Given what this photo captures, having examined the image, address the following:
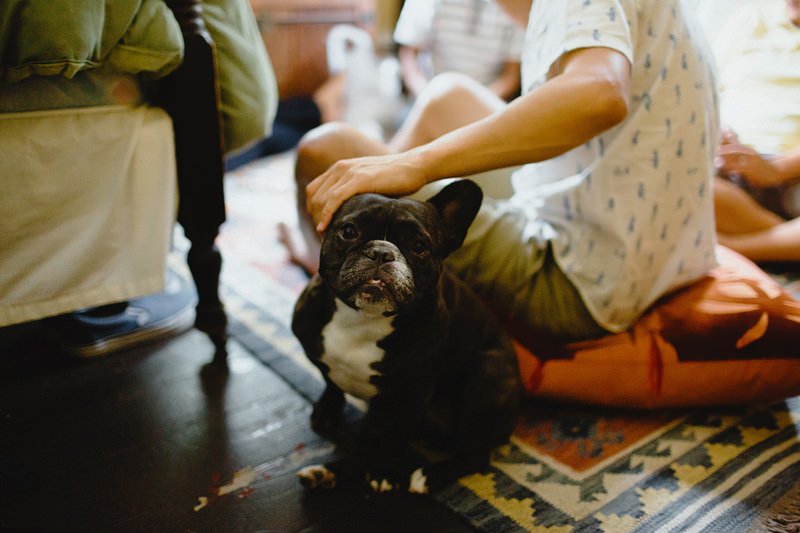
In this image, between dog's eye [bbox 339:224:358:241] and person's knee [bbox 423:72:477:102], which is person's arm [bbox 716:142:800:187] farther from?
dog's eye [bbox 339:224:358:241]

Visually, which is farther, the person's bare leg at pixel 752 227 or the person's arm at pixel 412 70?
the person's arm at pixel 412 70

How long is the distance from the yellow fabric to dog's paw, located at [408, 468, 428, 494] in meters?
1.58

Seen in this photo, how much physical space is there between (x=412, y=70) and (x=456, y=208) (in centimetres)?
185

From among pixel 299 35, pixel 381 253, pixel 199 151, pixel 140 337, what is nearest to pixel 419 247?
pixel 381 253

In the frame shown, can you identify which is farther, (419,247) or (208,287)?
(208,287)

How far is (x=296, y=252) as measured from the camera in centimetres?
168

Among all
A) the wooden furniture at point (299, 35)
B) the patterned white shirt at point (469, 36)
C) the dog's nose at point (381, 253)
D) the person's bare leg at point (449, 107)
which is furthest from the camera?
the wooden furniture at point (299, 35)

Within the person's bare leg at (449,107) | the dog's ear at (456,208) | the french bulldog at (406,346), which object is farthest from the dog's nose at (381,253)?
the person's bare leg at (449,107)

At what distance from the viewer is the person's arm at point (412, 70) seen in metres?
2.51

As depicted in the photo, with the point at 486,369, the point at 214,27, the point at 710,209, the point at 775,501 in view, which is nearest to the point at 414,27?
the point at 214,27

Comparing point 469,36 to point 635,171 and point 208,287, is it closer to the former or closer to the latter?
point 635,171

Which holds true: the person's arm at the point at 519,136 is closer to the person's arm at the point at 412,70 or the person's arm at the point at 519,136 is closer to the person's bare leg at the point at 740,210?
the person's bare leg at the point at 740,210

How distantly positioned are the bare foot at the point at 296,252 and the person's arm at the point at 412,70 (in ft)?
3.46

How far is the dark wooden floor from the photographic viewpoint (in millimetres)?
876
